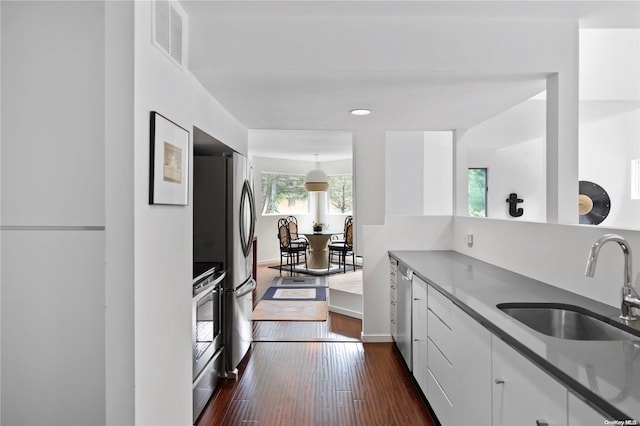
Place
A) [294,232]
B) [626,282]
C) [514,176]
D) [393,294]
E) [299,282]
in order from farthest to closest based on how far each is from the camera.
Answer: [294,232] < [299,282] < [514,176] < [393,294] < [626,282]

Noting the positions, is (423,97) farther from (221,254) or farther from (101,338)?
(101,338)

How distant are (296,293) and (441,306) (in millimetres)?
3737

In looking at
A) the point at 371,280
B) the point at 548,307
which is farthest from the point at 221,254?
the point at 548,307

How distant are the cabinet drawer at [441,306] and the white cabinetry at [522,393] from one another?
0.49 m

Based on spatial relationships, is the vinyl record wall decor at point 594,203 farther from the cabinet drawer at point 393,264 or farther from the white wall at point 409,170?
the cabinet drawer at point 393,264

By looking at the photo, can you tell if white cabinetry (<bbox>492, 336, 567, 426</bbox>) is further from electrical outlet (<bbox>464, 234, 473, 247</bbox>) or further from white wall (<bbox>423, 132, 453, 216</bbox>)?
white wall (<bbox>423, 132, 453, 216</bbox>)

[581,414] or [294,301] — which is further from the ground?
[581,414]

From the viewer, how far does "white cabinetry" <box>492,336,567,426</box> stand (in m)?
1.07

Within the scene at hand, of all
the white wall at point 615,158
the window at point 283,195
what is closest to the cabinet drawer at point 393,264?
the white wall at point 615,158

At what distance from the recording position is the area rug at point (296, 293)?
530 centimetres

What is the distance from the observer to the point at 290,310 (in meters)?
4.70

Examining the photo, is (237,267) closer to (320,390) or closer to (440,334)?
(320,390)

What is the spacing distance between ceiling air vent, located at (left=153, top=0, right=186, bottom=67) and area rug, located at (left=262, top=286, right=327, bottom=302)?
12.8 feet

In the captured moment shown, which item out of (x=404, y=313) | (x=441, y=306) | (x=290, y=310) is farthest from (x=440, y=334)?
(x=290, y=310)
